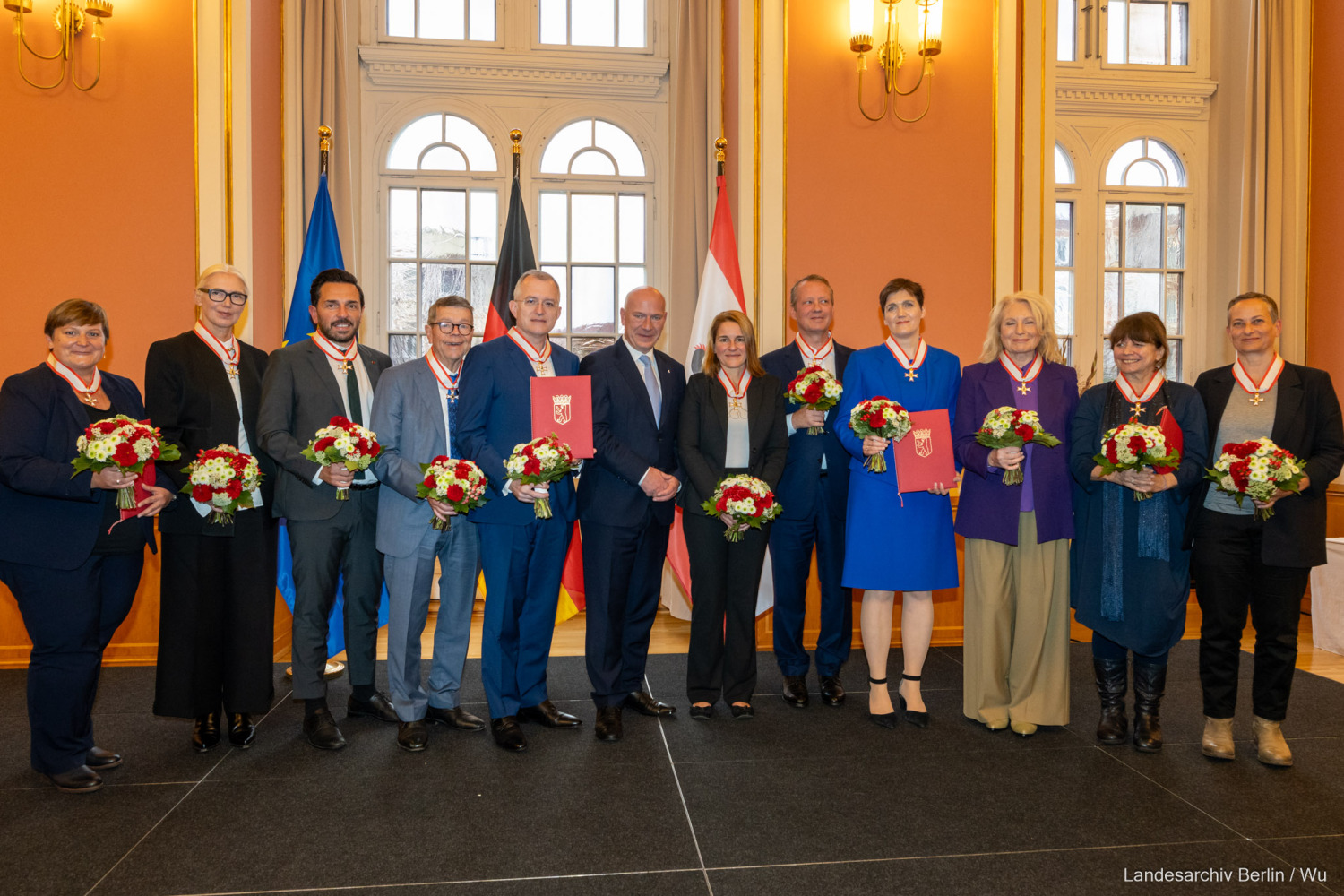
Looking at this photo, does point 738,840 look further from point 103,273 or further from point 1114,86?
point 1114,86

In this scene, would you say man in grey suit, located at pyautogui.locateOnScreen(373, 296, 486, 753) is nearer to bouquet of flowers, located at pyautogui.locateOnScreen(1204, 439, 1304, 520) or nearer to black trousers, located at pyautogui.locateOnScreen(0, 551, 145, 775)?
black trousers, located at pyautogui.locateOnScreen(0, 551, 145, 775)

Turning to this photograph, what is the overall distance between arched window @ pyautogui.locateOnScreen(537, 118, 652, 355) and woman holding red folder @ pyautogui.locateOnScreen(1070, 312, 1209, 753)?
4.13 meters

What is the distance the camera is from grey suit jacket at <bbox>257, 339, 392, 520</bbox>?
3.49 meters

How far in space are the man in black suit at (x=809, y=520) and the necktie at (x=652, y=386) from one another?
60 cm

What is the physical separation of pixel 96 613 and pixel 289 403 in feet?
3.22

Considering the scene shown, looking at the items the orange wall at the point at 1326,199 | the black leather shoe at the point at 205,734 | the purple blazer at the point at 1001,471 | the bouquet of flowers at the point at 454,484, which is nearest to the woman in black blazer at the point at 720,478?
the purple blazer at the point at 1001,471

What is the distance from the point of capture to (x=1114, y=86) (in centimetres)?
743

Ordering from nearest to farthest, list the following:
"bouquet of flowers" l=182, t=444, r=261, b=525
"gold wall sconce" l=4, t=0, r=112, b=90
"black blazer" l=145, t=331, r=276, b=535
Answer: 1. "bouquet of flowers" l=182, t=444, r=261, b=525
2. "black blazer" l=145, t=331, r=276, b=535
3. "gold wall sconce" l=4, t=0, r=112, b=90

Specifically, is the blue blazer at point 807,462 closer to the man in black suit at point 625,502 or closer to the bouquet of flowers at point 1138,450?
the man in black suit at point 625,502

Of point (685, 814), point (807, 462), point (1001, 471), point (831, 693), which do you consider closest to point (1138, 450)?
point (1001, 471)

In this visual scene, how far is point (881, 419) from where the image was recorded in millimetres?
3535

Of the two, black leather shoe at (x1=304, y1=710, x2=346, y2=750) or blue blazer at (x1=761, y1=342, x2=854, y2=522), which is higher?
blue blazer at (x1=761, y1=342, x2=854, y2=522)

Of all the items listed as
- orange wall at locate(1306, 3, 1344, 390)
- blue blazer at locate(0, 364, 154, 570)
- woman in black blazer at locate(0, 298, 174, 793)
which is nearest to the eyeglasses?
woman in black blazer at locate(0, 298, 174, 793)

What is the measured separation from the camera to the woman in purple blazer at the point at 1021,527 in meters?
3.66
